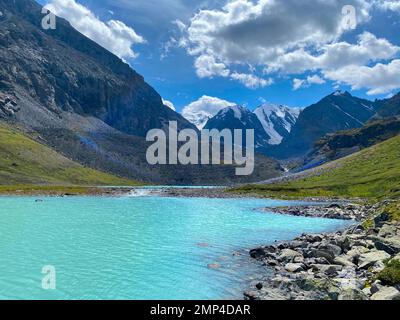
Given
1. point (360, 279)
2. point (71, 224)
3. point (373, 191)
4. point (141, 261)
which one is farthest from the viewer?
point (373, 191)

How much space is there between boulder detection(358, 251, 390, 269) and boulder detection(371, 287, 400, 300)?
769cm

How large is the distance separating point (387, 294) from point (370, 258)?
393 inches

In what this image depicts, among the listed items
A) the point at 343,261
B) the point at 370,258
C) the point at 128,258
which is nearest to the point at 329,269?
the point at 343,261

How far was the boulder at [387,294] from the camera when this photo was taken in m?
18.8

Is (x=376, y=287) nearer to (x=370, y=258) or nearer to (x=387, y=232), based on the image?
(x=370, y=258)

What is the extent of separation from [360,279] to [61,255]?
2396 centimetres

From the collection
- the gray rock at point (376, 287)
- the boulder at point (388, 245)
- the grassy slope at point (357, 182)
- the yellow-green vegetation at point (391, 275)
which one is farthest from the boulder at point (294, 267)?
the grassy slope at point (357, 182)

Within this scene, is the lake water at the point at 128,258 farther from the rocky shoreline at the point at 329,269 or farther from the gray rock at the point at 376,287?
the gray rock at the point at 376,287

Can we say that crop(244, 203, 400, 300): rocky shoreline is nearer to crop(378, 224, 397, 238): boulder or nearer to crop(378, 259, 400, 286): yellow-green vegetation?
crop(378, 224, 397, 238): boulder
